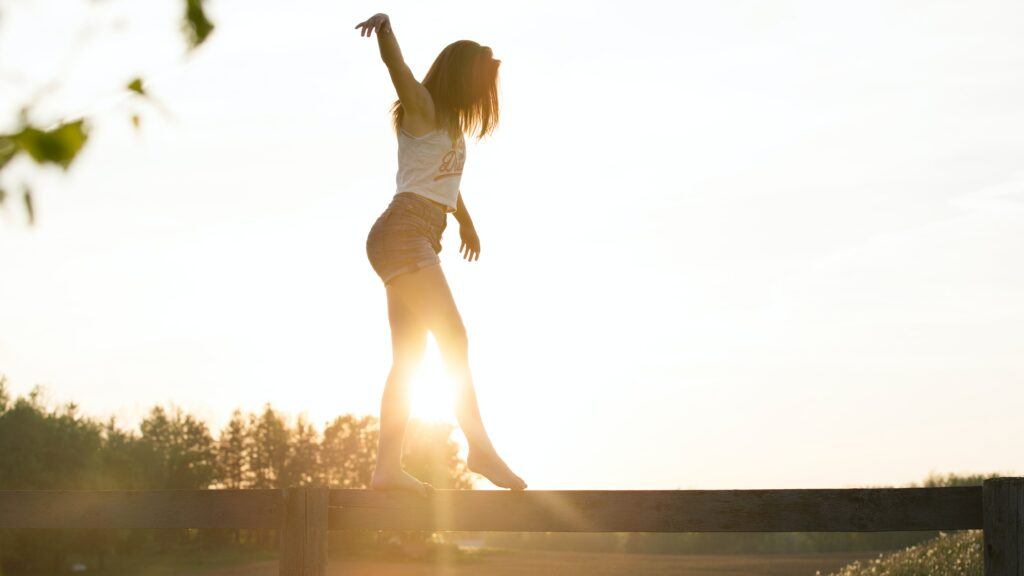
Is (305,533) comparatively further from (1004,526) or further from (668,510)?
(1004,526)

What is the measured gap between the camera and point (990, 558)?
4.99 meters

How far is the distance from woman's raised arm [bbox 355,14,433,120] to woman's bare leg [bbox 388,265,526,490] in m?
0.91

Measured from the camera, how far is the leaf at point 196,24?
1211mm

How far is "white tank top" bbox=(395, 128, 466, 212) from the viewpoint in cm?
586

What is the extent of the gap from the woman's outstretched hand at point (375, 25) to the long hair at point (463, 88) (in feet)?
1.73

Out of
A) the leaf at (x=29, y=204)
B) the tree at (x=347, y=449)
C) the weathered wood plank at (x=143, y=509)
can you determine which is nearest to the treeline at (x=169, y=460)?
the tree at (x=347, y=449)

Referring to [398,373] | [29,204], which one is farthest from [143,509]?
[29,204]

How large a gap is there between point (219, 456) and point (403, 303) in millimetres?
63908

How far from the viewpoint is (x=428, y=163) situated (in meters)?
5.87

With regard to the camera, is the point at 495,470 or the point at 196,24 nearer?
the point at 196,24

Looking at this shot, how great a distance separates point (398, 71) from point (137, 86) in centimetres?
450

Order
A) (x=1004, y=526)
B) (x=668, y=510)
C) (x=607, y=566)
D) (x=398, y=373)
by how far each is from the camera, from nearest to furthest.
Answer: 1. (x=1004, y=526)
2. (x=668, y=510)
3. (x=398, y=373)
4. (x=607, y=566)

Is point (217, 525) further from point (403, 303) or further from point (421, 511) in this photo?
point (403, 303)

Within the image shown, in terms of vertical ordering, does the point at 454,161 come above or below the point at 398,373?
above
